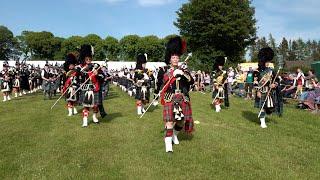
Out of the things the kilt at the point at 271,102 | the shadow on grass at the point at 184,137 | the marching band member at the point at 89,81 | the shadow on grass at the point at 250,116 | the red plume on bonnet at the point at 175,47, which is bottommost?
the shadow on grass at the point at 250,116

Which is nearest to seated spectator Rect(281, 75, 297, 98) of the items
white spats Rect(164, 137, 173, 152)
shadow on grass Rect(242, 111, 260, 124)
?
shadow on grass Rect(242, 111, 260, 124)

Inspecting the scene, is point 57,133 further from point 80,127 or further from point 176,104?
point 176,104

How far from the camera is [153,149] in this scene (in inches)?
467

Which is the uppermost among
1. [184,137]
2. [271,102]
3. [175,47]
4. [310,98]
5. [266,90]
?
[175,47]

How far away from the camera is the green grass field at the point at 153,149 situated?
969cm

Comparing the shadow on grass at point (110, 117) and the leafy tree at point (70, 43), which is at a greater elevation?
the leafy tree at point (70, 43)

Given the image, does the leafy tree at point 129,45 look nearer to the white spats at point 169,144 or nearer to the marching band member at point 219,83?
the marching band member at point 219,83

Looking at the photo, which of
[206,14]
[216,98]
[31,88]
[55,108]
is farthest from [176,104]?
[206,14]

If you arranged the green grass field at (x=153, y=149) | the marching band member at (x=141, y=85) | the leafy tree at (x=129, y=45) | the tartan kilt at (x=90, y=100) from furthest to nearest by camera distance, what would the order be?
the leafy tree at (x=129, y=45) < the marching band member at (x=141, y=85) < the tartan kilt at (x=90, y=100) < the green grass field at (x=153, y=149)

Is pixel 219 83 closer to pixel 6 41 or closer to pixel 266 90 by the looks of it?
pixel 266 90

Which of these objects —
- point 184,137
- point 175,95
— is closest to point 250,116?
point 184,137

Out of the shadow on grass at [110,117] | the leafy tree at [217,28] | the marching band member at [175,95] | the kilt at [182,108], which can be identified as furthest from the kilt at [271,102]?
the leafy tree at [217,28]

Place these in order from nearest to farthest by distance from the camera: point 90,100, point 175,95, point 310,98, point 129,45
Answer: point 175,95 < point 90,100 < point 310,98 < point 129,45

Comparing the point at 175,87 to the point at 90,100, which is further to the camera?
the point at 90,100
